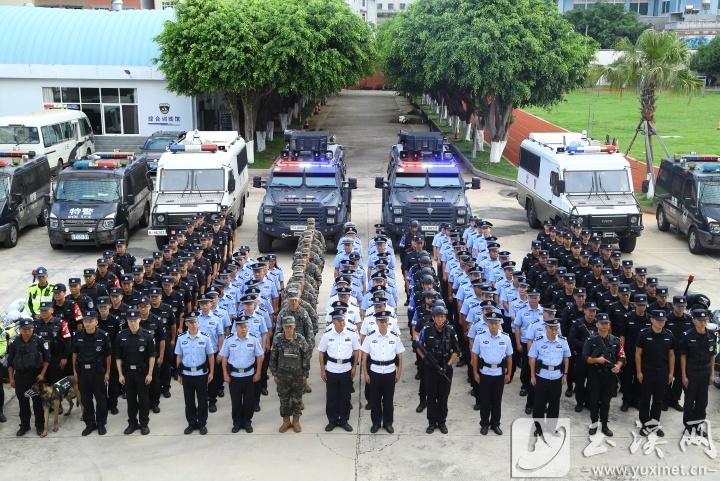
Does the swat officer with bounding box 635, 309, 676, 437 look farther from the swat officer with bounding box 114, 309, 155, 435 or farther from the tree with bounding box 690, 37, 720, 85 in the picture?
the tree with bounding box 690, 37, 720, 85

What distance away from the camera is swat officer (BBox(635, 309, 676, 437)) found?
9477mm

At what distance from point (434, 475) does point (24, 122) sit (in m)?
21.9

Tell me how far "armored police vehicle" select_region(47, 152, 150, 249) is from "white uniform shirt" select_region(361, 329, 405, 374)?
35.2 feet

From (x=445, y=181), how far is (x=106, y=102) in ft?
65.6

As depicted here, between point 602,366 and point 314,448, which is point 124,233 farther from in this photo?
point 602,366

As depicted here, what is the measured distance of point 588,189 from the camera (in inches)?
745

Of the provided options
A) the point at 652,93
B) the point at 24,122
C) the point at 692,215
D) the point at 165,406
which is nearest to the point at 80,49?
the point at 24,122

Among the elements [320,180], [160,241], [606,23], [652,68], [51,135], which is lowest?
[160,241]

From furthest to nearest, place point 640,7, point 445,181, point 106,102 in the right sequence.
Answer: point 640,7
point 106,102
point 445,181

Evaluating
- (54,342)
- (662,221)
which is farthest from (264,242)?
(662,221)

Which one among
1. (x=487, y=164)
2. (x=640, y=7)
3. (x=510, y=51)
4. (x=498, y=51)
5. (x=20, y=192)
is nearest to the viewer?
(x=20, y=192)

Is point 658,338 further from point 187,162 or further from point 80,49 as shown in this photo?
point 80,49

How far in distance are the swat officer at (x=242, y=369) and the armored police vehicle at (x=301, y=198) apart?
851 cm

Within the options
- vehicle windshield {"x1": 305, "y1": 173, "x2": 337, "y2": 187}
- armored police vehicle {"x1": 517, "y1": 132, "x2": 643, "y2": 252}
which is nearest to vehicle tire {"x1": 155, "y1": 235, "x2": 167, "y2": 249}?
vehicle windshield {"x1": 305, "y1": 173, "x2": 337, "y2": 187}
